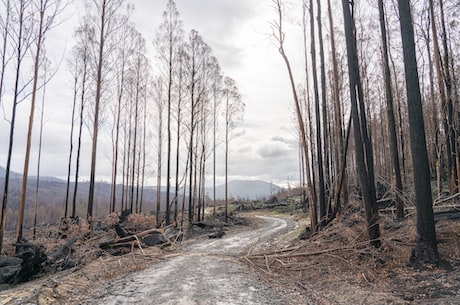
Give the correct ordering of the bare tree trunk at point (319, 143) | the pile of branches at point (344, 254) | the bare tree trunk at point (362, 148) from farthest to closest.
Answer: the bare tree trunk at point (319, 143) → the bare tree trunk at point (362, 148) → the pile of branches at point (344, 254)

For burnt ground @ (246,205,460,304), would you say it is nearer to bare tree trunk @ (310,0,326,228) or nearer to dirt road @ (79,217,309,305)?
dirt road @ (79,217,309,305)

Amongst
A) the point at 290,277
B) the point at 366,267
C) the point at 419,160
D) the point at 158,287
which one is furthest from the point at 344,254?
the point at 158,287

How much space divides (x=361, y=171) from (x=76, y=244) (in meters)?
11.1

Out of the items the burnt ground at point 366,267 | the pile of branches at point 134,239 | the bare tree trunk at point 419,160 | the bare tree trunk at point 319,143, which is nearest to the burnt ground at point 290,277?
the burnt ground at point 366,267

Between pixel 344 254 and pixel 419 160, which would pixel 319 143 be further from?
pixel 419 160

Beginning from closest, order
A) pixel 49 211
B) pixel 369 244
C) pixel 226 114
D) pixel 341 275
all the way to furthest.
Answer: pixel 341 275 < pixel 369 244 < pixel 226 114 < pixel 49 211

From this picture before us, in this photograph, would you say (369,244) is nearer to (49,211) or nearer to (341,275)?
(341,275)

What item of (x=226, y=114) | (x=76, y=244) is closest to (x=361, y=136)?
(x=76, y=244)

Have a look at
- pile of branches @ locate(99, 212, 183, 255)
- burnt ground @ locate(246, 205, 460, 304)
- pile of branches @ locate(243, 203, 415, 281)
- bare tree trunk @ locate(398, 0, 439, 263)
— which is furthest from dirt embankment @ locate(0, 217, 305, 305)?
bare tree trunk @ locate(398, 0, 439, 263)

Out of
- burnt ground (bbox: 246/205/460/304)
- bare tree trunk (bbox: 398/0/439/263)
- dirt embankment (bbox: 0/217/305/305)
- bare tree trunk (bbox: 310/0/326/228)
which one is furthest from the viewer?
bare tree trunk (bbox: 310/0/326/228)

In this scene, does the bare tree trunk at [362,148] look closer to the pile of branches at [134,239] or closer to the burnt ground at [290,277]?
the burnt ground at [290,277]

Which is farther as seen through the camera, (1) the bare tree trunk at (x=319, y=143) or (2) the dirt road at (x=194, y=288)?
(1) the bare tree trunk at (x=319, y=143)

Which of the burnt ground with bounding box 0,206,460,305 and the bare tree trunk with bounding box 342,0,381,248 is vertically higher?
the bare tree trunk with bounding box 342,0,381,248

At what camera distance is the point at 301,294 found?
5.60 m
